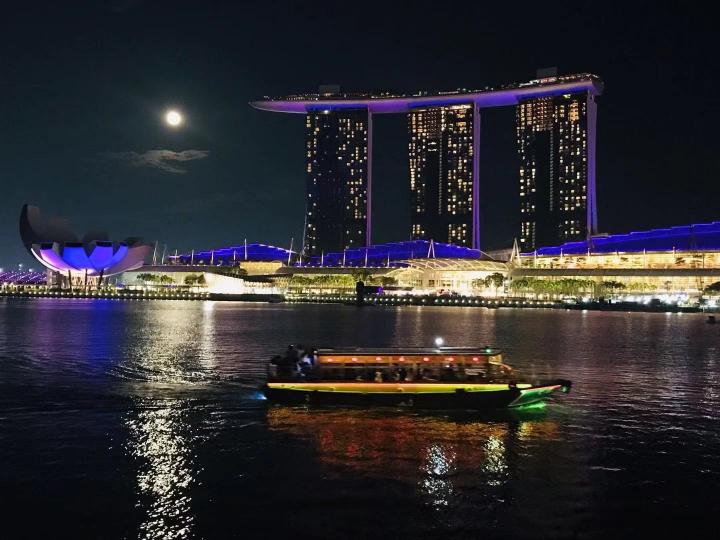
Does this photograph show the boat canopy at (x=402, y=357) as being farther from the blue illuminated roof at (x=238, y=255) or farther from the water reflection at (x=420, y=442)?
the blue illuminated roof at (x=238, y=255)

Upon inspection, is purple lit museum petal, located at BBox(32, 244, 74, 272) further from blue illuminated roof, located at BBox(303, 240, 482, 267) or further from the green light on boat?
the green light on boat

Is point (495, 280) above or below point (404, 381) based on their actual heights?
above

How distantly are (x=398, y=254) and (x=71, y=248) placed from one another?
60.9 m

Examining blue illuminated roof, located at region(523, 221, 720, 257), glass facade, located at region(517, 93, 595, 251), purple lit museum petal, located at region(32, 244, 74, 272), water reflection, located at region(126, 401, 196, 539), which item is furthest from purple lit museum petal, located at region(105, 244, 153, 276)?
water reflection, located at region(126, 401, 196, 539)

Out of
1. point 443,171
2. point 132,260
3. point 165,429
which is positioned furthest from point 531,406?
point 443,171

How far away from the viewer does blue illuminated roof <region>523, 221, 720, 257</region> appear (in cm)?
11606

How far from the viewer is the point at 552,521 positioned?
11.8 m

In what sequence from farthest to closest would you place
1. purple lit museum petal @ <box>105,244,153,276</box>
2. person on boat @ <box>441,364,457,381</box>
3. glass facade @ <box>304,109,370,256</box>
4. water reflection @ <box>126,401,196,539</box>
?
glass facade @ <box>304,109,370,256</box> < purple lit museum petal @ <box>105,244,153,276</box> < person on boat @ <box>441,364,457,381</box> < water reflection @ <box>126,401,196,539</box>

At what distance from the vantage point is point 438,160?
581 feet

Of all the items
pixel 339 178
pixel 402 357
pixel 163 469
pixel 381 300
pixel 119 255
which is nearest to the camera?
pixel 163 469

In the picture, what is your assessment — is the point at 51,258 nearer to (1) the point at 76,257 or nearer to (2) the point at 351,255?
(1) the point at 76,257

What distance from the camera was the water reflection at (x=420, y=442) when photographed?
14062mm

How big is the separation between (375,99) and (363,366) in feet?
506

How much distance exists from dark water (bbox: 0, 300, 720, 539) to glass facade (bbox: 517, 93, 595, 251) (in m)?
131
